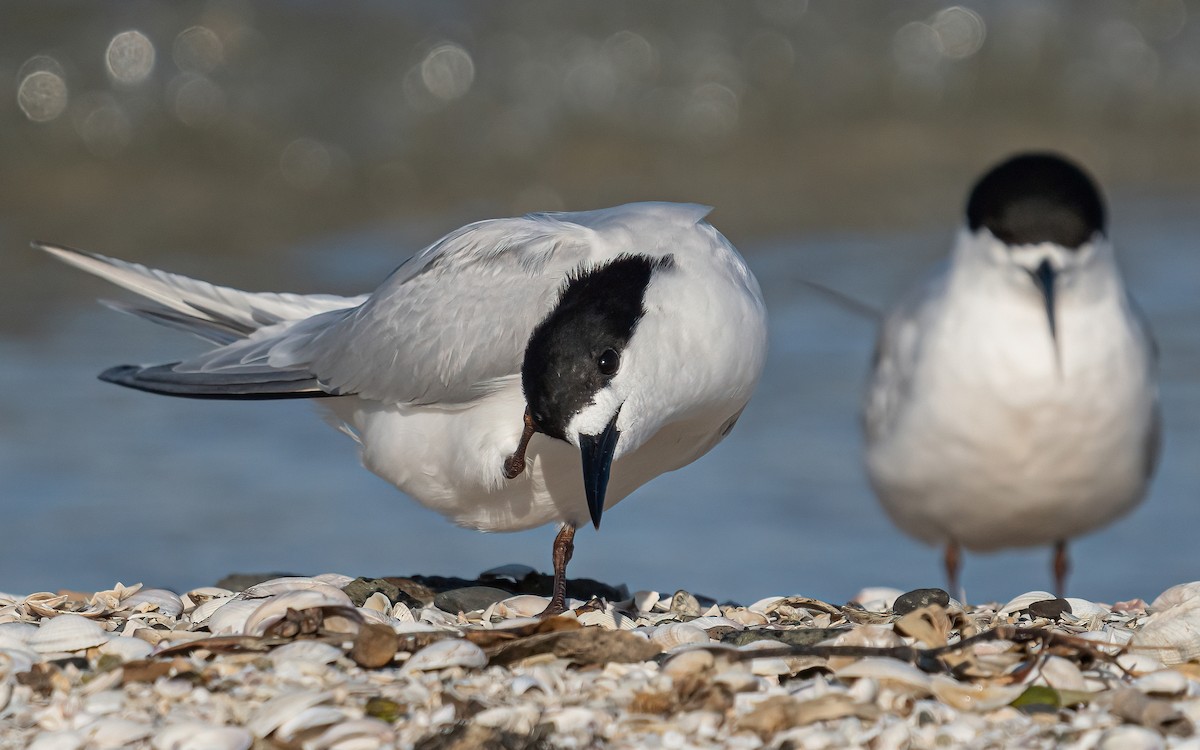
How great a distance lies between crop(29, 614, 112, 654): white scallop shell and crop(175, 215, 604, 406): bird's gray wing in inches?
47.6

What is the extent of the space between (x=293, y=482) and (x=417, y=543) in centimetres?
71

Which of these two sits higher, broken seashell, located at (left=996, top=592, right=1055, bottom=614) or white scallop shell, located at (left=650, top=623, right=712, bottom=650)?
broken seashell, located at (left=996, top=592, right=1055, bottom=614)

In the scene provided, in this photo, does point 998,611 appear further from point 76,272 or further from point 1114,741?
point 76,272

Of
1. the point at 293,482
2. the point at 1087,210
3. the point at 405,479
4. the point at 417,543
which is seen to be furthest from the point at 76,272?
the point at 1087,210

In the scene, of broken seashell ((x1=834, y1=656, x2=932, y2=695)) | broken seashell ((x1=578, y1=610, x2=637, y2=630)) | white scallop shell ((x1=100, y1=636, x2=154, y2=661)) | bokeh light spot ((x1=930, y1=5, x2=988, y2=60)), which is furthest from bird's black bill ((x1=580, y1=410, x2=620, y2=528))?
bokeh light spot ((x1=930, y1=5, x2=988, y2=60))

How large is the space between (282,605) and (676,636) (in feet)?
2.64

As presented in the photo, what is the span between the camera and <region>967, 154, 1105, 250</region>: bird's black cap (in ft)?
9.89

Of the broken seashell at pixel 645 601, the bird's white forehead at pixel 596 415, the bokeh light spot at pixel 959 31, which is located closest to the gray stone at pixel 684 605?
the broken seashell at pixel 645 601

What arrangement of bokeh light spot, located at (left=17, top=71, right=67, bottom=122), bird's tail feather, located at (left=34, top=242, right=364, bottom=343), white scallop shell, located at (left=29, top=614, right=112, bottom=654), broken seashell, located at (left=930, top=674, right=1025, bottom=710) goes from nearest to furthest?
broken seashell, located at (left=930, top=674, right=1025, bottom=710), white scallop shell, located at (left=29, top=614, right=112, bottom=654), bird's tail feather, located at (left=34, top=242, right=364, bottom=343), bokeh light spot, located at (left=17, top=71, right=67, bottom=122)

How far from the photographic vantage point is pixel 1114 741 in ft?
8.30

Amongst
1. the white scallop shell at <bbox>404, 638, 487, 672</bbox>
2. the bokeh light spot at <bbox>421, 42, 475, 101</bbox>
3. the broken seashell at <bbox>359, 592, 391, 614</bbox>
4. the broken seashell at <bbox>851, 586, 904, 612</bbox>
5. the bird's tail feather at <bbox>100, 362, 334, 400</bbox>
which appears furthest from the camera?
the bokeh light spot at <bbox>421, 42, 475, 101</bbox>

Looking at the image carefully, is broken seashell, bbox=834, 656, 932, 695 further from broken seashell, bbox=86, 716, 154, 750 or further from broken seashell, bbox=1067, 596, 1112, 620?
broken seashell, bbox=86, 716, 154, 750

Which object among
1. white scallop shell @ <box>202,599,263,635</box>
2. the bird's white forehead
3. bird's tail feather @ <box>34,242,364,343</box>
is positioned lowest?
white scallop shell @ <box>202,599,263,635</box>

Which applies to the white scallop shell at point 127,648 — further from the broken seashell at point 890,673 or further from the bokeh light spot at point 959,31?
the bokeh light spot at point 959,31
